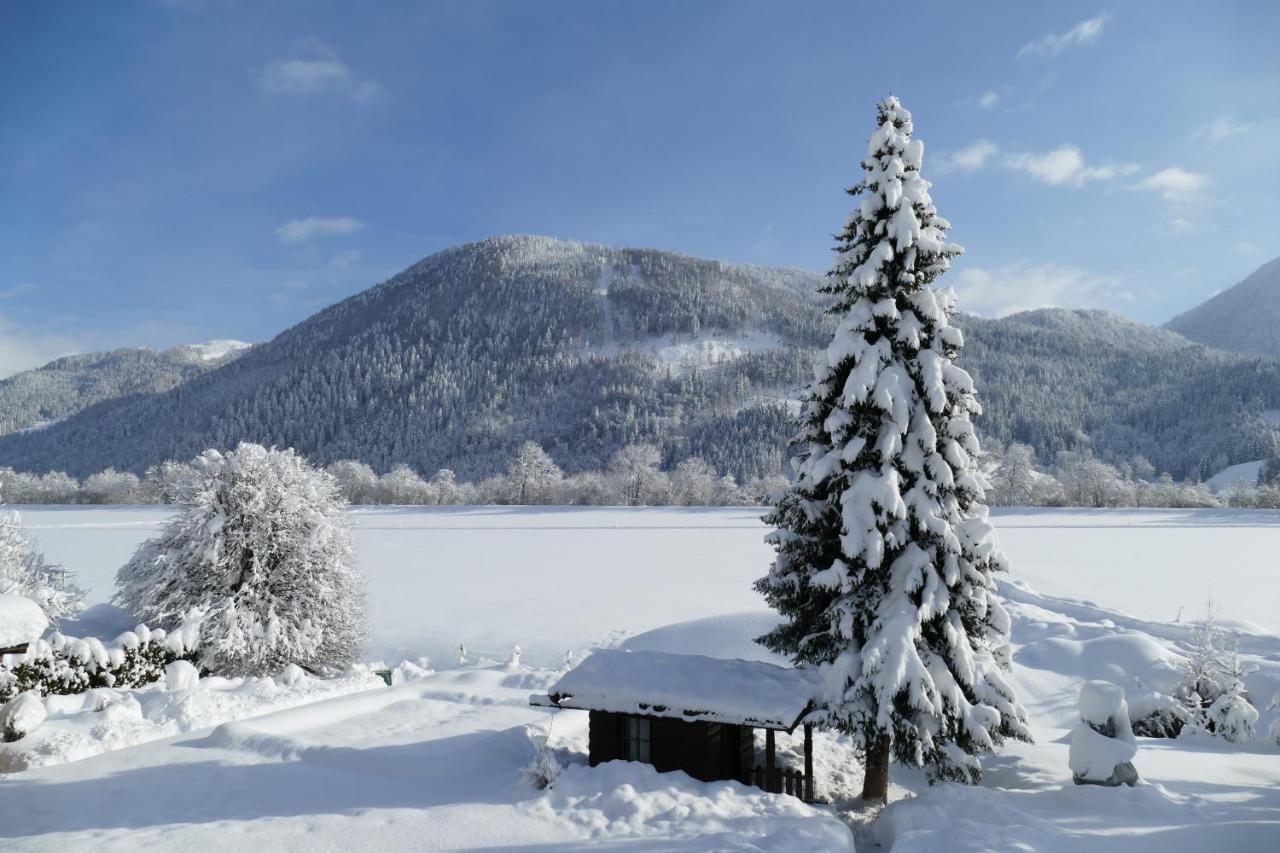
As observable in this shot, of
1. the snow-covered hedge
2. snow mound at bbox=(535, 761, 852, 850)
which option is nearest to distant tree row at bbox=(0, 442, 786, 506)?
the snow-covered hedge

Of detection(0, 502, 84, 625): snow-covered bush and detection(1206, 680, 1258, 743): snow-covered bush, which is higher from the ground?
detection(0, 502, 84, 625): snow-covered bush

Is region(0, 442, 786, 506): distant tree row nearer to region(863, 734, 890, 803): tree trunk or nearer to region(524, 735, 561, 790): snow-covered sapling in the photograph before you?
region(863, 734, 890, 803): tree trunk

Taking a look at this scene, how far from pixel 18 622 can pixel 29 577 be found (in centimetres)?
1043

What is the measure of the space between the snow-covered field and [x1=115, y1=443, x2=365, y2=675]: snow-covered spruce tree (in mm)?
2911

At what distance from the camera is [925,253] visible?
13930mm

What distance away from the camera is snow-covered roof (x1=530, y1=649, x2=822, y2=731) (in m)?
13.3

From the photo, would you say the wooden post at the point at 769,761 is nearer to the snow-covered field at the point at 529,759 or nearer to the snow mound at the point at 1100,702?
the snow-covered field at the point at 529,759

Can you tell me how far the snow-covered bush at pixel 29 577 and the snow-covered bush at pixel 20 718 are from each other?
1230 cm

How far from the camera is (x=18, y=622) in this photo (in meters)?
20.2

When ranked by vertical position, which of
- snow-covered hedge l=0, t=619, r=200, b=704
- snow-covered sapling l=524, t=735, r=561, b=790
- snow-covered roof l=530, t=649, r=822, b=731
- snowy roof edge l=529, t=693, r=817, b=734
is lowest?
snow-covered sapling l=524, t=735, r=561, b=790

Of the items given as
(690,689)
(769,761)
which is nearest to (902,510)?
(690,689)

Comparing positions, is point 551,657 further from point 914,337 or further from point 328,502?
point 914,337

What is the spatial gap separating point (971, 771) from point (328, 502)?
22707mm

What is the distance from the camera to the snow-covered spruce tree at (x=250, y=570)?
2297 centimetres
